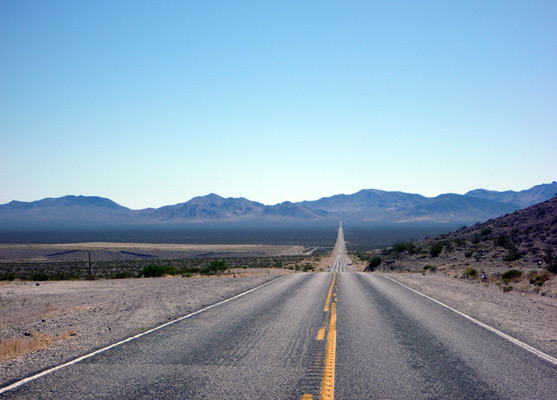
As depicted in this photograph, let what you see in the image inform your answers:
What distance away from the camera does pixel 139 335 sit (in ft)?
32.6

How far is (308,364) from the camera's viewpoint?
7.36 m

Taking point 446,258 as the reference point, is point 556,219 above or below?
above

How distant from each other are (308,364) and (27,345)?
19.5ft

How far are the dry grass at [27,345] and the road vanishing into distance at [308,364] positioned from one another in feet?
5.53

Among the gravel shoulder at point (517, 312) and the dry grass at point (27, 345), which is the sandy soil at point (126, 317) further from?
the dry grass at point (27, 345)

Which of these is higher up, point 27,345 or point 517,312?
point 27,345

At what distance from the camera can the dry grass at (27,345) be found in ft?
27.5

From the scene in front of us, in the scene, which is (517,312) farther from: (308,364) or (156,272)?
(156,272)

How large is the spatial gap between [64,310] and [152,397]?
39.3ft

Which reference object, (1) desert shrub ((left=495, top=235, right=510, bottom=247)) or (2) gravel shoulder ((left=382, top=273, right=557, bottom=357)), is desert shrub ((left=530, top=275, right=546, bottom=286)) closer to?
(2) gravel shoulder ((left=382, top=273, right=557, bottom=357))

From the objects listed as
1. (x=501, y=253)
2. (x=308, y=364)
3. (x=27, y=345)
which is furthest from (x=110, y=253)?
(x=308, y=364)

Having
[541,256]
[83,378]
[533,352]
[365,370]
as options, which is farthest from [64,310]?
[541,256]

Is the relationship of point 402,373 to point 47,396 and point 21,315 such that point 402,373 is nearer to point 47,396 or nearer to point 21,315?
point 47,396

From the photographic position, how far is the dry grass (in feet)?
27.5
